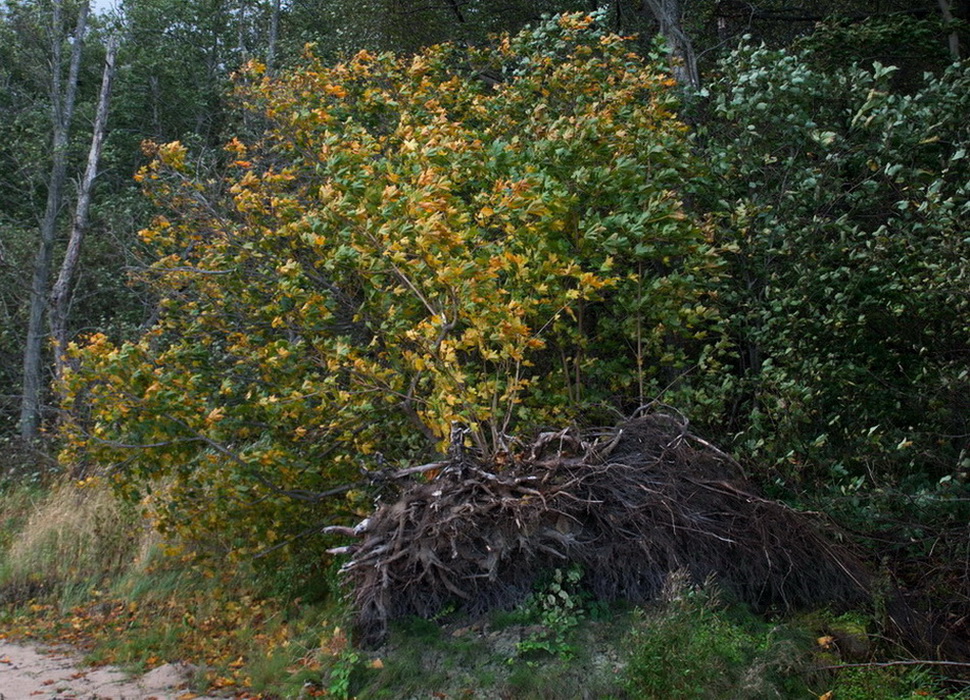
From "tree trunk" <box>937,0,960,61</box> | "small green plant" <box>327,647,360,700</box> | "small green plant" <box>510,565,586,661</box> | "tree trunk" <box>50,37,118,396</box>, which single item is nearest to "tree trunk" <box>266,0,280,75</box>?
"tree trunk" <box>50,37,118,396</box>

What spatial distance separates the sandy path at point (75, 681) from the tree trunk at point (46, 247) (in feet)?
22.1

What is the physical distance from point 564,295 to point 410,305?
45.8 inches

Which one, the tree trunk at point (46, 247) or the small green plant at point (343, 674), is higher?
the tree trunk at point (46, 247)

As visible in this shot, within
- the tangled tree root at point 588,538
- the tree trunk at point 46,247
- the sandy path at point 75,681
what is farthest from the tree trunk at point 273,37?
the tangled tree root at point 588,538

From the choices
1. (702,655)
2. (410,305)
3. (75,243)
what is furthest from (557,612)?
(75,243)

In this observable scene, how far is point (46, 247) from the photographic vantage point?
15.9m

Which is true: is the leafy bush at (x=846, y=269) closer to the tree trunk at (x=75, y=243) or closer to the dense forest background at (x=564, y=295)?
the dense forest background at (x=564, y=295)

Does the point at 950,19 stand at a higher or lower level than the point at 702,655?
higher

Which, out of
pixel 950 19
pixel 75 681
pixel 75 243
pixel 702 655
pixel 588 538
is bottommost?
pixel 75 681

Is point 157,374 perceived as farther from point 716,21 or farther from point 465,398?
point 716,21

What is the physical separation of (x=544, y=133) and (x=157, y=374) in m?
3.68

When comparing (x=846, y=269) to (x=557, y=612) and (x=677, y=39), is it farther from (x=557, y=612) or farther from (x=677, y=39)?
(x=677, y=39)

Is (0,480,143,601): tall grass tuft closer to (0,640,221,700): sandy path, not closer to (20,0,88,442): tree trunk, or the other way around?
(0,640,221,700): sandy path

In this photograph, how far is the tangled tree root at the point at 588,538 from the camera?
6.46 meters
